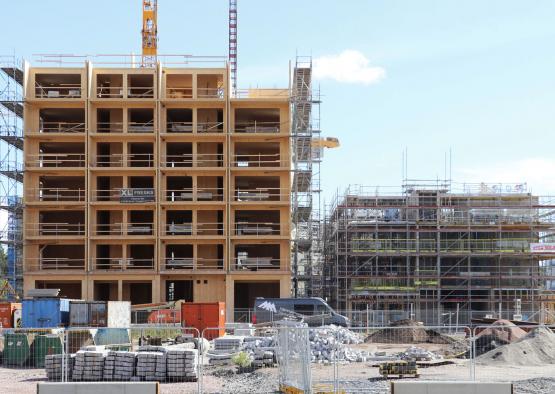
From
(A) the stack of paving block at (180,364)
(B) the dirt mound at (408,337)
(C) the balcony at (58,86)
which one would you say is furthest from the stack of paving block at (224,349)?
(C) the balcony at (58,86)

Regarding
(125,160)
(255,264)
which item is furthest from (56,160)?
(255,264)

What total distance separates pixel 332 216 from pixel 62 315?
31.8m

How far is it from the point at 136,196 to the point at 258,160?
1072cm

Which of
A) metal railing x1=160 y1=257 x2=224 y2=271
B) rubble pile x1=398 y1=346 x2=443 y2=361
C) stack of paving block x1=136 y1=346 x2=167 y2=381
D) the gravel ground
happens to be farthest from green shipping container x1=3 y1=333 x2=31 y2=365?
metal railing x1=160 y1=257 x2=224 y2=271

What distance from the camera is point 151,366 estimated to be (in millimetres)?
24844

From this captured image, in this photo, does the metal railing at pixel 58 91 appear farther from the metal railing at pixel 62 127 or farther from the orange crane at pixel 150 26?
the orange crane at pixel 150 26

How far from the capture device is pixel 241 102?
6103 cm

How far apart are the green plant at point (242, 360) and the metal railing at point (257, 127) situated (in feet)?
114

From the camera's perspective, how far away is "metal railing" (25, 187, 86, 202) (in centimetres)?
5997

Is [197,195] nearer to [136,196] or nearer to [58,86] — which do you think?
[136,196]

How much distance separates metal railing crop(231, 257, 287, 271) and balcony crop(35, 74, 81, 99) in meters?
17.3

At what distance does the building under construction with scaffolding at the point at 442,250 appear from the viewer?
2341 inches

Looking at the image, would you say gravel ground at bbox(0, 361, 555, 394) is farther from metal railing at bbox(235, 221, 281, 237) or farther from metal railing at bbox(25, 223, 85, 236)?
metal railing at bbox(235, 221, 281, 237)

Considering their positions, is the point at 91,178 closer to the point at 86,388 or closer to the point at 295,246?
the point at 295,246
